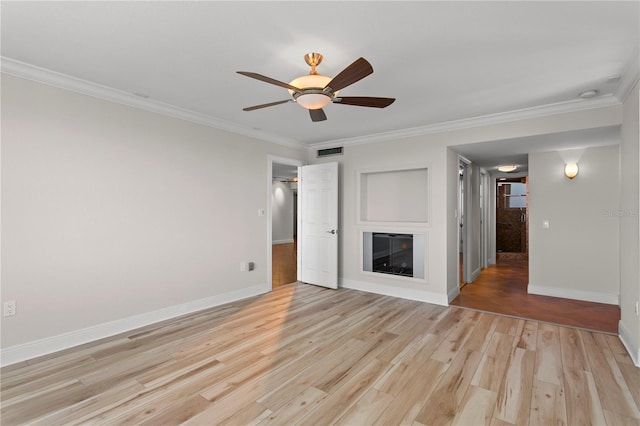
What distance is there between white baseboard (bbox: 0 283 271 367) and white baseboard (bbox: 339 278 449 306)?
1.86m

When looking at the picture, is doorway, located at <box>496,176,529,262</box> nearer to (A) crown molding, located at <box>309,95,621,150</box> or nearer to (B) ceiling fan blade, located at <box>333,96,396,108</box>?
(A) crown molding, located at <box>309,95,621,150</box>

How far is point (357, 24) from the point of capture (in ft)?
6.72

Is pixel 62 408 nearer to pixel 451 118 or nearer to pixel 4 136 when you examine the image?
pixel 4 136

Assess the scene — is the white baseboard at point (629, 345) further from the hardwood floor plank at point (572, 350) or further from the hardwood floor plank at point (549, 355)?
the hardwood floor plank at point (549, 355)

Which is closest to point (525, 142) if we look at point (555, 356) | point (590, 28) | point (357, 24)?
point (590, 28)

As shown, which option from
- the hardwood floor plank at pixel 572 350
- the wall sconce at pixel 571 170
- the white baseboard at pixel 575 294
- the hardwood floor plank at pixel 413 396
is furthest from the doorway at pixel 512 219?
the hardwood floor plank at pixel 413 396

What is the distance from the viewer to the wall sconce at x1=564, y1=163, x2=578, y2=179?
14.9 feet

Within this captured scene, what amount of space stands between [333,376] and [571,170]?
455 cm

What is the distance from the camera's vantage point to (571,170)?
455 centimetres

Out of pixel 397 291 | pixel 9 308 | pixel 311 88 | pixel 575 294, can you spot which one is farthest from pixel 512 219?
pixel 9 308

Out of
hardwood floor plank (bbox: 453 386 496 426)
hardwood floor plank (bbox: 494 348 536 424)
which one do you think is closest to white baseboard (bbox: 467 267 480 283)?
hardwood floor plank (bbox: 494 348 536 424)

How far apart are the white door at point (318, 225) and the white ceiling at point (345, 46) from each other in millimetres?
2135

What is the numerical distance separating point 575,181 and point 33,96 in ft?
21.6

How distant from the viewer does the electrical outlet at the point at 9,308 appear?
103 inches
